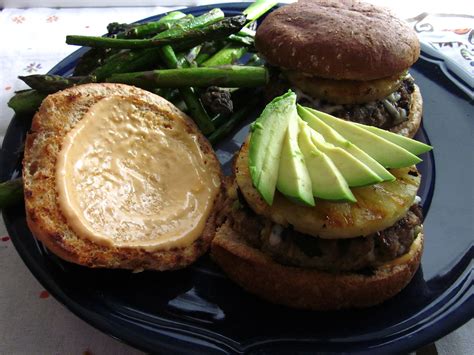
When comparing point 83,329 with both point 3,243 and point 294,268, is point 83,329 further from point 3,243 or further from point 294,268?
point 294,268

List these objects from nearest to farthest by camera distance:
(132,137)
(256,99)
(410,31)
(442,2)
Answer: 1. (132,137)
2. (410,31)
3. (256,99)
4. (442,2)

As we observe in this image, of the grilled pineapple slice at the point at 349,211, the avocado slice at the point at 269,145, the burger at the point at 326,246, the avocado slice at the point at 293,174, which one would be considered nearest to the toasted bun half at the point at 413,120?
the burger at the point at 326,246

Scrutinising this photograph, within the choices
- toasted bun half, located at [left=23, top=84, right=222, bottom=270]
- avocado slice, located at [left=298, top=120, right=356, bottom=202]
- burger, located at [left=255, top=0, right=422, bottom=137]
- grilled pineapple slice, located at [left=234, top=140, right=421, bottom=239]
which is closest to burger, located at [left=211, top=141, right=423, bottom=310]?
grilled pineapple slice, located at [left=234, top=140, right=421, bottom=239]

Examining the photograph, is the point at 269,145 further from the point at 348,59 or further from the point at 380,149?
the point at 348,59

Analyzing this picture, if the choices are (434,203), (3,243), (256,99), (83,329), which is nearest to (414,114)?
(434,203)

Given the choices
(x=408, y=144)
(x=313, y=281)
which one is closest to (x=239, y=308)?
(x=313, y=281)

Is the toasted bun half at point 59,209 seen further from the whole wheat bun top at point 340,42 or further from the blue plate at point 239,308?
the whole wheat bun top at point 340,42
